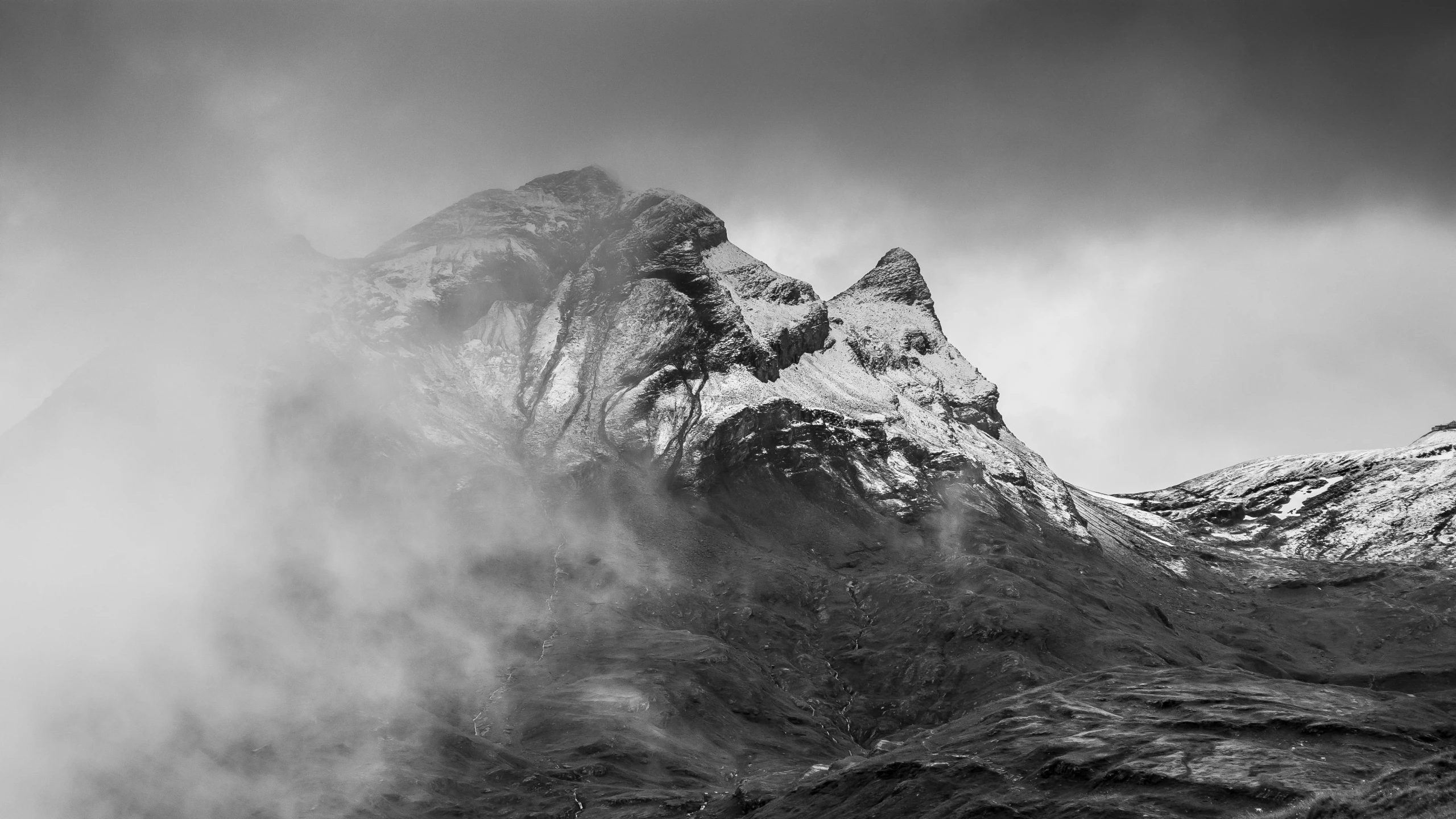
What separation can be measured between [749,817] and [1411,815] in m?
117

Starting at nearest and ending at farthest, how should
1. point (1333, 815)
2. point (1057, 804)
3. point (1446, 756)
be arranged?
point (1333, 815), point (1446, 756), point (1057, 804)

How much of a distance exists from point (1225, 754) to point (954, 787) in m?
39.7

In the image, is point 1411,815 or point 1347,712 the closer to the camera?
point 1411,815

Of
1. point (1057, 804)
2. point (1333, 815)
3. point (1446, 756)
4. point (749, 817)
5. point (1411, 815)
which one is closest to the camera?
point (1411, 815)

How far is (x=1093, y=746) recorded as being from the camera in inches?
7534

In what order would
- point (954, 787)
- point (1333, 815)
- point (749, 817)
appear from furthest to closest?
point (749, 817), point (954, 787), point (1333, 815)

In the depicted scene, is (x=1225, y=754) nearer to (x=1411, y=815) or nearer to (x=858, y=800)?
(x=858, y=800)

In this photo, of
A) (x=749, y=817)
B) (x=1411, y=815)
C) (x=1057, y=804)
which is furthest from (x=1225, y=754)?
(x=1411, y=815)

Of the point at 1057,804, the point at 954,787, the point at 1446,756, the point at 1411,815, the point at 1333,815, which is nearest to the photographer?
the point at 1411,815

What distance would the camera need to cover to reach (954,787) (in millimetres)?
184375

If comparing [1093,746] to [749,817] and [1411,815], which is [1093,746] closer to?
[749,817]

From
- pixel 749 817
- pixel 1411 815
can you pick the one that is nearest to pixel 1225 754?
pixel 749 817

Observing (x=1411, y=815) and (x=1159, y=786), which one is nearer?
Answer: (x=1411, y=815)

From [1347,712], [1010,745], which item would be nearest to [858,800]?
[1010,745]
